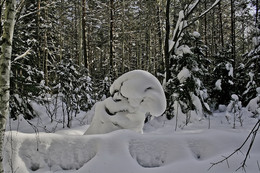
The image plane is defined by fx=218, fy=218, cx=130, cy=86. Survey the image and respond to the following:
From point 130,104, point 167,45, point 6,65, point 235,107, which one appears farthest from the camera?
point 235,107

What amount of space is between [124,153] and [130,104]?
4.76ft

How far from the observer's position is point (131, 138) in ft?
10.4

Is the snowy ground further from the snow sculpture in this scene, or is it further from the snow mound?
the snow sculpture

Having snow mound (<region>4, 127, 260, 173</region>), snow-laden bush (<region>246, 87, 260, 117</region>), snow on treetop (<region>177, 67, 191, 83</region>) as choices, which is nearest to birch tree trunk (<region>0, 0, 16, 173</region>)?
snow mound (<region>4, 127, 260, 173</region>)

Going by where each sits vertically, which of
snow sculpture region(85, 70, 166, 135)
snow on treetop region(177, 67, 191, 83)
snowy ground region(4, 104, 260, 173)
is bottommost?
snowy ground region(4, 104, 260, 173)

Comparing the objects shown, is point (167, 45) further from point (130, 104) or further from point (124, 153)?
point (124, 153)

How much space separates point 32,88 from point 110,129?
1775 mm

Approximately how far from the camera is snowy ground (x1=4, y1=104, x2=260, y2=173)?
278 cm

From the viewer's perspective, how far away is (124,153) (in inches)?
116

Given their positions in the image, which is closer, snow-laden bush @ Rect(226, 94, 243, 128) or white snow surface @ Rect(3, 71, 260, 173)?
white snow surface @ Rect(3, 71, 260, 173)

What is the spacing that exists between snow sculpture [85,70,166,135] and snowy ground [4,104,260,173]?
100 centimetres

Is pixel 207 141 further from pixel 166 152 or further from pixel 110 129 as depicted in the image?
pixel 110 129

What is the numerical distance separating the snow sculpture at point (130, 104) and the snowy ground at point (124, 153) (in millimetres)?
1005

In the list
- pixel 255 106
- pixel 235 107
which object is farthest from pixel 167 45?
pixel 255 106
